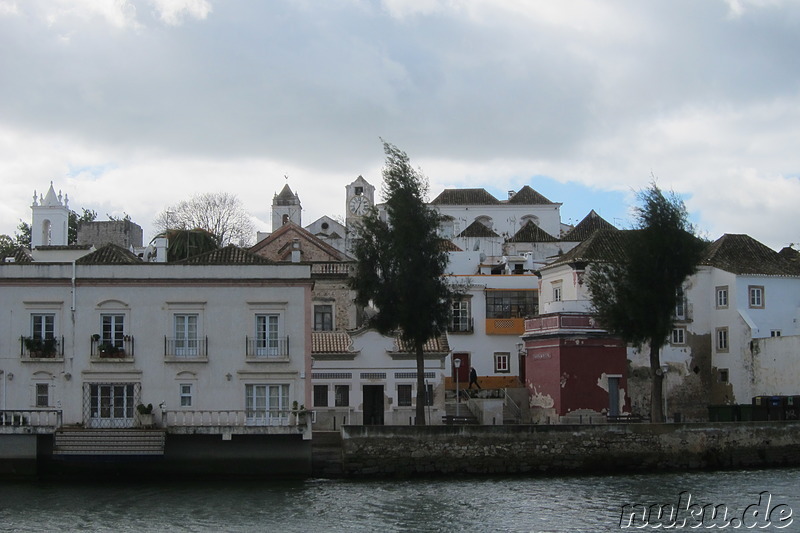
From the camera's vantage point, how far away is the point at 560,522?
2995 cm

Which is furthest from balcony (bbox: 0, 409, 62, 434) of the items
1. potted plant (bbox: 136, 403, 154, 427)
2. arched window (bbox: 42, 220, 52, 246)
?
arched window (bbox: 42, 220, 52, 246)

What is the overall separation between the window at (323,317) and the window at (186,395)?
60.1ft

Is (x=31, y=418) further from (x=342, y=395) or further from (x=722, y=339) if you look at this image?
(x=722, y=339)

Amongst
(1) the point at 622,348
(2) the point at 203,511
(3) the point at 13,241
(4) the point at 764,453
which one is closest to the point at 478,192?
(3) the point at 13,241

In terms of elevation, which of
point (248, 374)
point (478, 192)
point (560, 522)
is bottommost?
point (560, 522)

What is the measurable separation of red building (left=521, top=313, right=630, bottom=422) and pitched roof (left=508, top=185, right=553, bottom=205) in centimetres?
5030

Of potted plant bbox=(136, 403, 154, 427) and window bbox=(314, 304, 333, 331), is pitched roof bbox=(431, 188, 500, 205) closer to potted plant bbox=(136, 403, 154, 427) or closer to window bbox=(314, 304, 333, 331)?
window bbox=(314, 304, 333, 331)

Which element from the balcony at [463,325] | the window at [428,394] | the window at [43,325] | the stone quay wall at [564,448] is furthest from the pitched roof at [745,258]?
the window at [43,325]

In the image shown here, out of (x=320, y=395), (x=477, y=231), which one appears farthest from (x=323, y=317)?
(x=477, y=231)

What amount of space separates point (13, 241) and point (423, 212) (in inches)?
2150

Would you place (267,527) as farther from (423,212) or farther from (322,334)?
(322,334)

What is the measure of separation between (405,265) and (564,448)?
9.24m

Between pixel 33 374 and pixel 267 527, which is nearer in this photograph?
pixel 267 527

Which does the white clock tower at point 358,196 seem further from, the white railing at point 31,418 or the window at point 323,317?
the white railing at point 31,418
